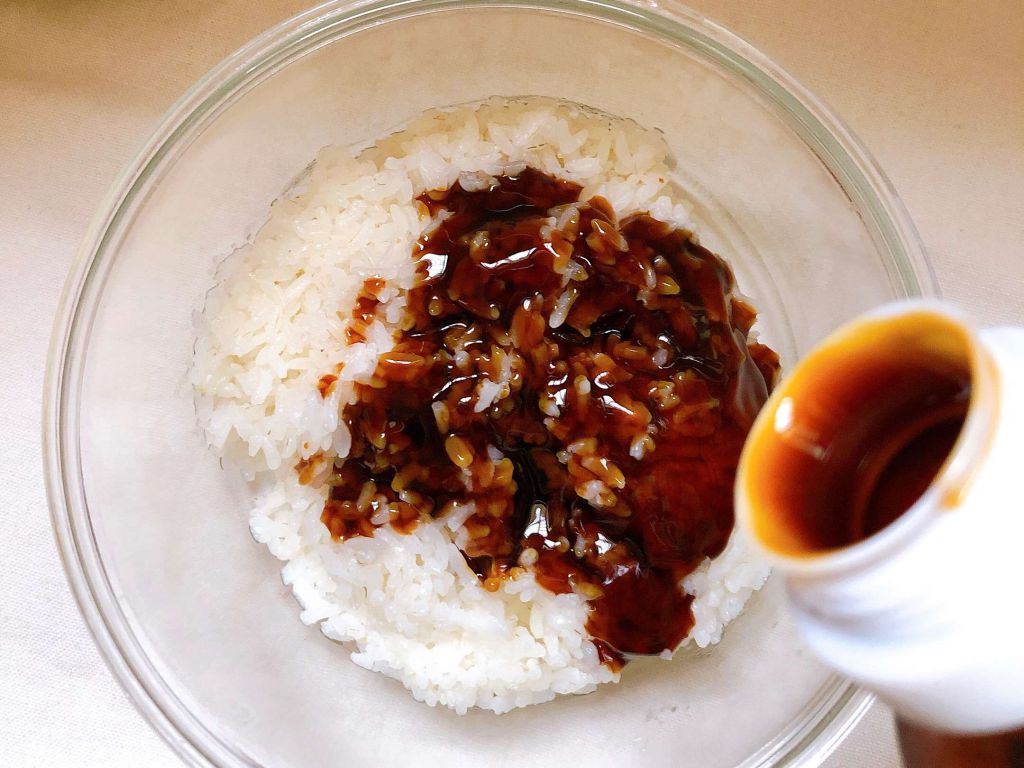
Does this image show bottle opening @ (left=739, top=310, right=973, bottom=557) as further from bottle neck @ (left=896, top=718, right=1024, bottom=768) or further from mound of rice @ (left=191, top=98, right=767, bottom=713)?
mound of rice @ (left=191, top=98, right=767, bottom=713)

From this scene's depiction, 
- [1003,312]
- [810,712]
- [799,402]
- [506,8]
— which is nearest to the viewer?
[799,402]

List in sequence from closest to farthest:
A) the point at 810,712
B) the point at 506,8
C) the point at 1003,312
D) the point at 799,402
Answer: the point at 799,402
the point at 810,712
the point at 506,8
the point at 1003,312

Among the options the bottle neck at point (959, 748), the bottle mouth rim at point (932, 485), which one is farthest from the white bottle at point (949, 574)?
the bottle neck at point (959, 748)

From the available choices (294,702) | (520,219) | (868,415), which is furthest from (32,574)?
(868,415)

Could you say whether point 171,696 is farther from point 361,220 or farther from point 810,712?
point 810,712

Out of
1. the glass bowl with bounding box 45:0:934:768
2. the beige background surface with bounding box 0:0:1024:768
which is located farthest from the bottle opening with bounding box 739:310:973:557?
the beige background surface with bounding box 0:0:1024:768

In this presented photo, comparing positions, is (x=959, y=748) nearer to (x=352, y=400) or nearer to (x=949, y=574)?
Result: (x=949, y=574)
